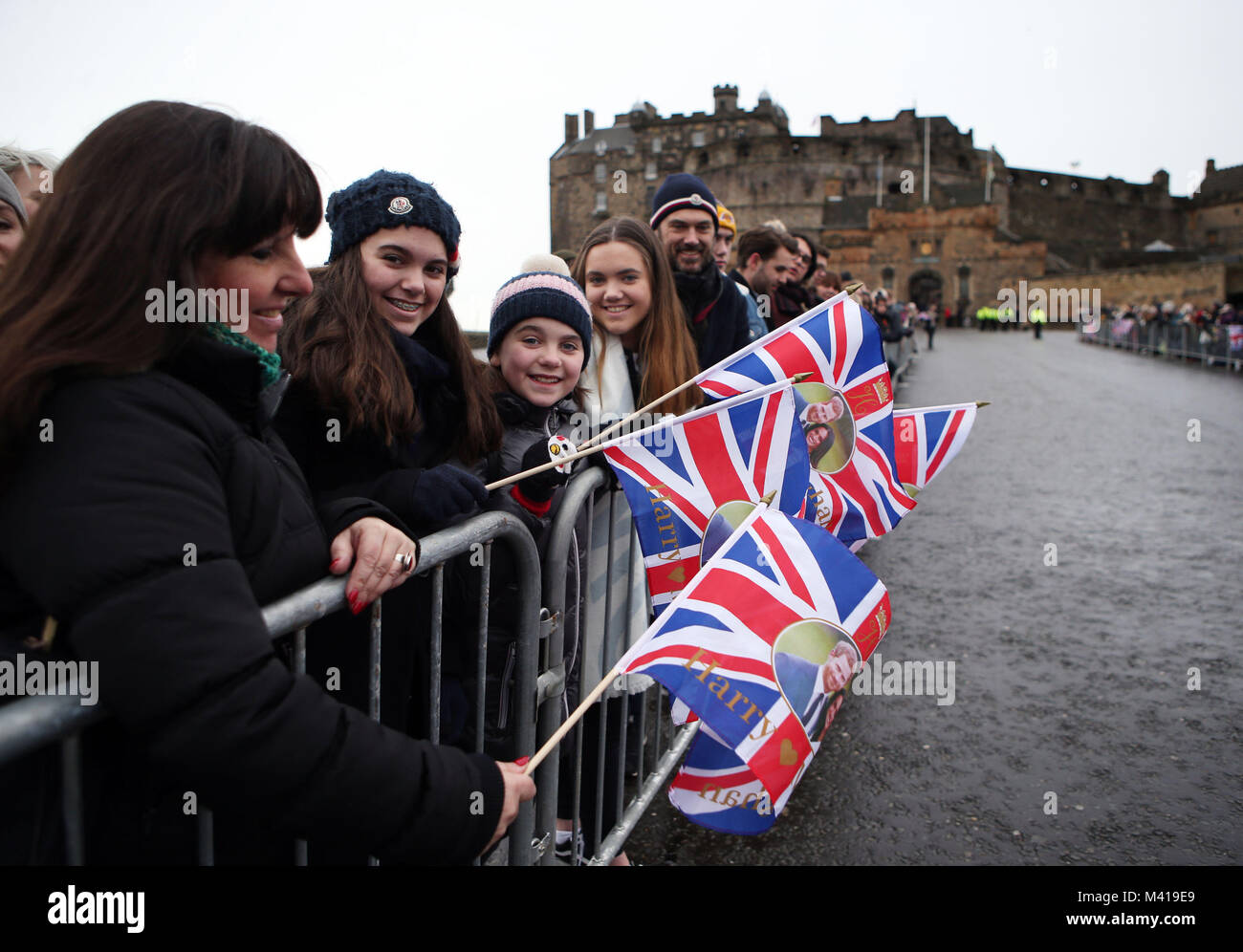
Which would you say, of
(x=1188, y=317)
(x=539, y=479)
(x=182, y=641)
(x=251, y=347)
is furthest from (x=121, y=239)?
(x=1188, y=317)

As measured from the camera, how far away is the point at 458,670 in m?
2.26

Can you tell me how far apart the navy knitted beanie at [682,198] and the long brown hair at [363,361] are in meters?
Answer: 2.26

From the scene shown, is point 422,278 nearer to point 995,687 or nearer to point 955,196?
point 995,687

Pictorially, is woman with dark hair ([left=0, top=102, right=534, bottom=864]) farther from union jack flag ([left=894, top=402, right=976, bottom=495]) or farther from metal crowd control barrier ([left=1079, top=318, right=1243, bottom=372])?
metal crowd control barrier ([left=1079, top=318, right=1243, bottom=372])

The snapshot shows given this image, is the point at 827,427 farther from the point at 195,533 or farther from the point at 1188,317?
the point at 1188,317

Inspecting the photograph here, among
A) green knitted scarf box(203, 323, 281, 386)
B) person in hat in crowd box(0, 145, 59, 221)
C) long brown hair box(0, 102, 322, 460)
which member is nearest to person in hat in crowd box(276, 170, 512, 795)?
green knitted scarf box(203, 323, 281, 386)

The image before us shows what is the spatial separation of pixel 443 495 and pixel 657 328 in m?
1.69

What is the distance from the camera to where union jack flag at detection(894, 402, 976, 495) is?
132 inches

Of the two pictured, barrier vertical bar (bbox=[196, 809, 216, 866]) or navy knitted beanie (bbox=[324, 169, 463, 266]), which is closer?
barrier vertical bar (bbox=[196, 809, 216, 866])

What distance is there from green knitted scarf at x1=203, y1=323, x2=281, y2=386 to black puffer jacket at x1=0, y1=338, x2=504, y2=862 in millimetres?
56

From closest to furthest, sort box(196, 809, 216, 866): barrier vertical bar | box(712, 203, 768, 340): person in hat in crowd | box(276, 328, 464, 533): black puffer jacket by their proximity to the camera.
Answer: box(196, 809, 216, 866): barrier vertical bar
box(276, 328, 464, 533): black puffer jacket
box(712, 203, 768, 340): person in hat in crowd

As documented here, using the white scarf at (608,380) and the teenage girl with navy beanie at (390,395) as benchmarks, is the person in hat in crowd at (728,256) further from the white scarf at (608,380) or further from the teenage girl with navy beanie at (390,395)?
the teenage girl with navy beanie at (390,395)

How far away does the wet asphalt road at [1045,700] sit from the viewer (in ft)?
10.2

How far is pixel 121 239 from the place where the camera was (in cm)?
128
